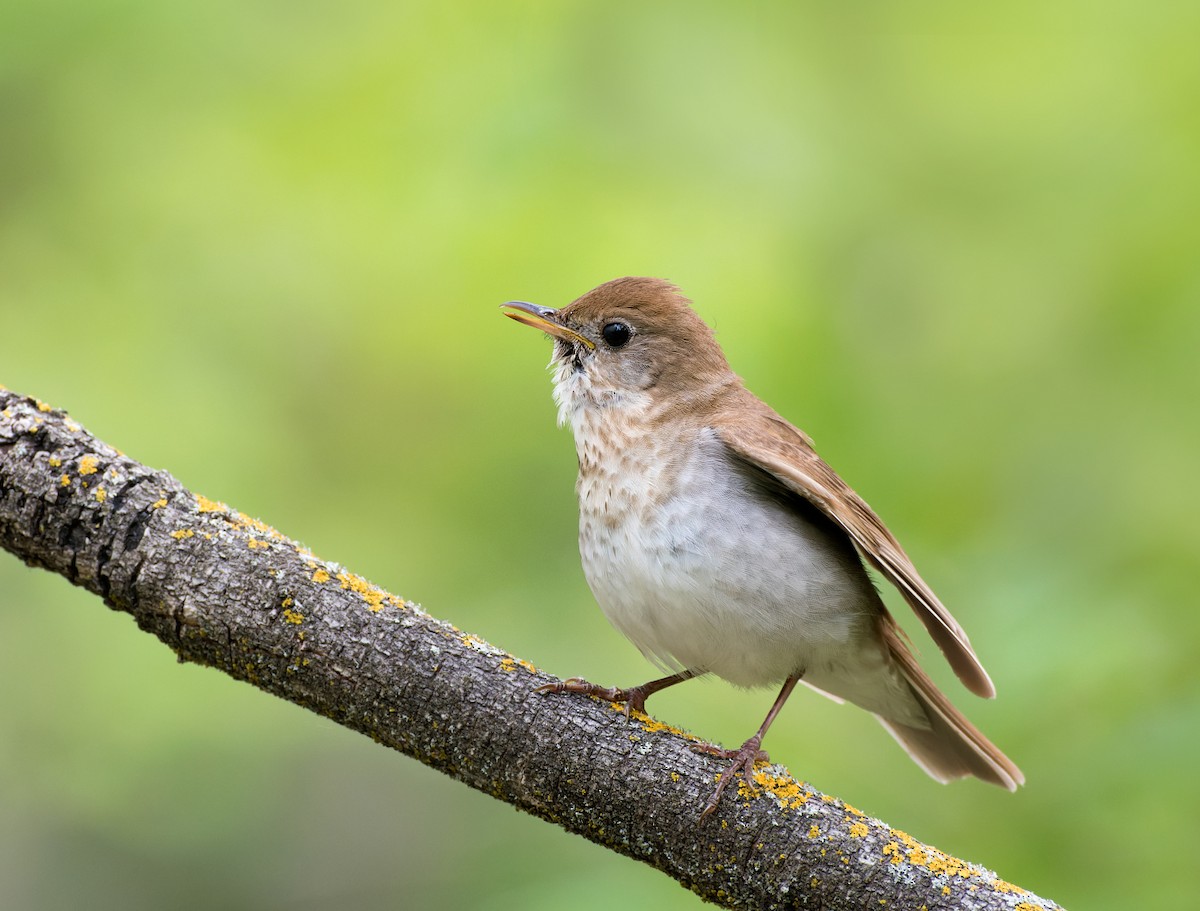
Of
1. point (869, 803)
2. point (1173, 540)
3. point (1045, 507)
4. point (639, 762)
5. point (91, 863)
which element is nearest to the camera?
point (639, 762)

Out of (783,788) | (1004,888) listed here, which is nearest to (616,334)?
(783,788)

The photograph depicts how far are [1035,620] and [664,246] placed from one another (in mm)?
2318

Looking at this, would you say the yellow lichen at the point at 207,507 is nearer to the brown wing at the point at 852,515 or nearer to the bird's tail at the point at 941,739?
the brown wing at the point at 852,515

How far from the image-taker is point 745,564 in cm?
406

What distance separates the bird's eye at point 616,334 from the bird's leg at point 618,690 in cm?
144

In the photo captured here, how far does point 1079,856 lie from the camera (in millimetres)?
3879

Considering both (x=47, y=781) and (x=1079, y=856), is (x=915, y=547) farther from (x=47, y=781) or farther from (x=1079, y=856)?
(x=47, y=781)

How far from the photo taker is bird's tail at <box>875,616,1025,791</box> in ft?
13.7

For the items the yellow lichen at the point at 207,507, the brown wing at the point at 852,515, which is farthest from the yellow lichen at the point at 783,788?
the yellow lichen at the point at 207,507

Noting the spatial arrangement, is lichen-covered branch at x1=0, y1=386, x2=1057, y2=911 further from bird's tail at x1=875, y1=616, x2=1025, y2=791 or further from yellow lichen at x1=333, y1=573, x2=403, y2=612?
bird's tail at x1=875, y1=616, x2=1025, y2=791

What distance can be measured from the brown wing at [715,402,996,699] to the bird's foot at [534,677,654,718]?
886 millimetres

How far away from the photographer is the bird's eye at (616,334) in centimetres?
508

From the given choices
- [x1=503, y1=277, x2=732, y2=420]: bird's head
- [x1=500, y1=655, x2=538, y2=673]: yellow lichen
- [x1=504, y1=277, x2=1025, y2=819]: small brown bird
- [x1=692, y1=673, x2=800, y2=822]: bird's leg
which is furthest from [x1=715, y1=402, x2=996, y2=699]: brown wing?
[x1=500, y1=655, x2=538, y2=673]: yellow lichen

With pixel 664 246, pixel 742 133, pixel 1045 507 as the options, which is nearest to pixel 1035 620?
pixel 1045 507
